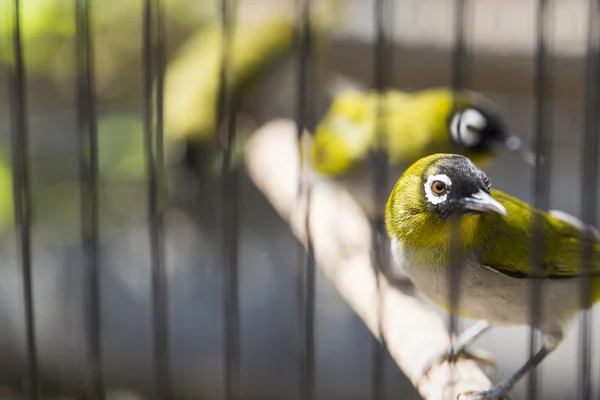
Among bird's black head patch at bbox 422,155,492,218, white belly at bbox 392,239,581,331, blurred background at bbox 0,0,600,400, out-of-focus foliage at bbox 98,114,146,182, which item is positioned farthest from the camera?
out-of-focus foliage at bbox 98,114,146,182

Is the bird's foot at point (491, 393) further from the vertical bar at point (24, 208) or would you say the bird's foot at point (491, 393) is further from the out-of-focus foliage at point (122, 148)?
the out-of-focus foliage at point (122, 148)

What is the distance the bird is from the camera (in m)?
0.53

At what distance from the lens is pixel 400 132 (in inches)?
43.4

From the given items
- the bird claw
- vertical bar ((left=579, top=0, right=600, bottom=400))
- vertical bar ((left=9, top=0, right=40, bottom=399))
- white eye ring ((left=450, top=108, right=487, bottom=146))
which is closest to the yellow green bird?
white eye ring ((left=450, top=108, right=487, bottom=146))

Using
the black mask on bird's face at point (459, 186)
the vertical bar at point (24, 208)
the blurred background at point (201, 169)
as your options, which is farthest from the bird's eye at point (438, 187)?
the blurred background at point (201, 169)

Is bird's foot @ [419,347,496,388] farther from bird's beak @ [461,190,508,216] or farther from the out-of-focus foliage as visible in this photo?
the out-of-focus foliage

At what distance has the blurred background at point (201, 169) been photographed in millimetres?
1565

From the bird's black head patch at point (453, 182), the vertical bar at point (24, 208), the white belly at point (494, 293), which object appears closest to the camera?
the bird's black head patch at point (453, 182)

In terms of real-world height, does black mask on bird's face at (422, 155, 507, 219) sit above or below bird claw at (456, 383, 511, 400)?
above

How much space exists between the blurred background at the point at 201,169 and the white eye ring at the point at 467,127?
1.69ft

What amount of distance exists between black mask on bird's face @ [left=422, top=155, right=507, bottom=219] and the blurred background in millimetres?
900

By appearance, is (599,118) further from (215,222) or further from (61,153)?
(61,153)

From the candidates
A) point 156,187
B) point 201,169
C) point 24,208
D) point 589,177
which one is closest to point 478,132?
point 589,177

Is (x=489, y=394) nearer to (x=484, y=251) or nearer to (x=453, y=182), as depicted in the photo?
(x=484, y=251)
